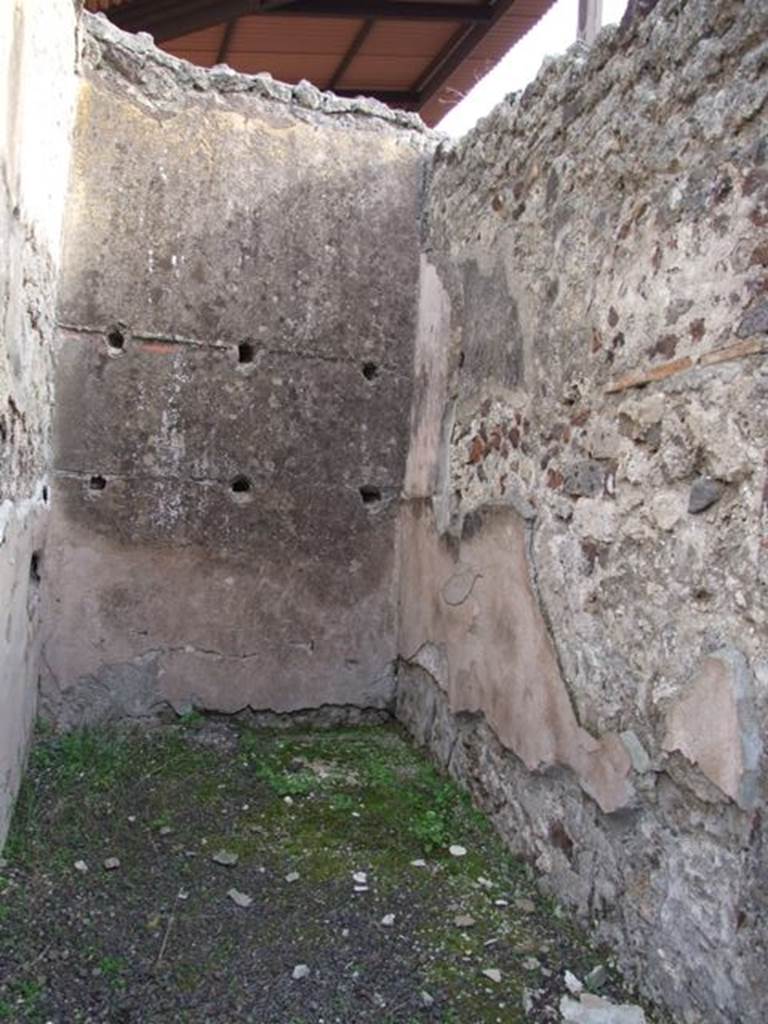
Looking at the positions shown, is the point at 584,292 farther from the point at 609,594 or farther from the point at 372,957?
the point at 372,957

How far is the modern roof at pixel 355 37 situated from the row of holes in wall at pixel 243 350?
2.49 meters

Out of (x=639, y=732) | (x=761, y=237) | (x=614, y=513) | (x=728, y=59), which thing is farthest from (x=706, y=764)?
(x=728, y=59)

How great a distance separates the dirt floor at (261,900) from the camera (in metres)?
2.03

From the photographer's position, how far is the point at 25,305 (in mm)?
2650

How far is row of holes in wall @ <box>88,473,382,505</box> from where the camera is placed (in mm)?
3504

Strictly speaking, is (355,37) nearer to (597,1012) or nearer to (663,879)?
(663,879)

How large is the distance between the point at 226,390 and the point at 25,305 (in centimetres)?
107

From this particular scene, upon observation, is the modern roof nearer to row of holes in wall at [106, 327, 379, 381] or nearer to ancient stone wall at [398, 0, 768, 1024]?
row of holes in wall at [106, 327, 379, 381]

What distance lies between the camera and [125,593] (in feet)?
11.6

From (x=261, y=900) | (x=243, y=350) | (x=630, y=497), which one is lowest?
(x=261, y=900)

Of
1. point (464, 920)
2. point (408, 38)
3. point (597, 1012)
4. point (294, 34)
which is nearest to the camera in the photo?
point (597, 1012)

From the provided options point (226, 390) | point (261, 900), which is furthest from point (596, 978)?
point (226, 390)

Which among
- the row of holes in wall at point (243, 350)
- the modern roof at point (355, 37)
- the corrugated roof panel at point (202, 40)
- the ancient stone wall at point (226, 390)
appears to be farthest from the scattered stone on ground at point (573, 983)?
the corrugated roof panel at point (202, 40)

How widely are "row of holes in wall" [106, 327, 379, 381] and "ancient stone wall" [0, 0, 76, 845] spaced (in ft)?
0.86
